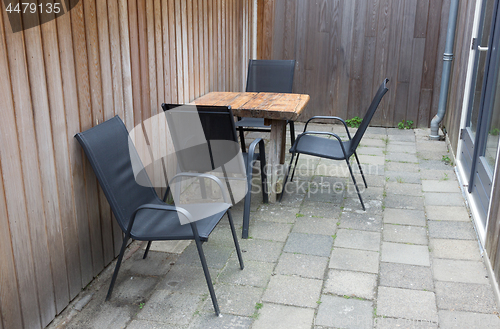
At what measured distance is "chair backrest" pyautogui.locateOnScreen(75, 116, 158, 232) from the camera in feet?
8.09

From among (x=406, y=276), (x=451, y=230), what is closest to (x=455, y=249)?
(x=451, y=230)

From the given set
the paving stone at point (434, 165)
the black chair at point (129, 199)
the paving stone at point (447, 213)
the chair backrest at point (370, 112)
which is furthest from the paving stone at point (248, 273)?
the paving stone at point (434, 165)

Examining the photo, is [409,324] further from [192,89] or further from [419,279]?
[192,89]

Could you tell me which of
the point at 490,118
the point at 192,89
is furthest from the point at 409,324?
the point at 192,89

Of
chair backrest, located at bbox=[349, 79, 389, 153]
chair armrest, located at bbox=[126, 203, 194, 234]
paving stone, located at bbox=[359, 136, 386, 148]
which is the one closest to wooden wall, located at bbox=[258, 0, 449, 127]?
paving stone, located at bbox=[359, 136, 386, 148]

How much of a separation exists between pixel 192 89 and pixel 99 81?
1.75 m

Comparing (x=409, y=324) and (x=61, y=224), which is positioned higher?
(x=61, y=224)

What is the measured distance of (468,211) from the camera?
148 inches

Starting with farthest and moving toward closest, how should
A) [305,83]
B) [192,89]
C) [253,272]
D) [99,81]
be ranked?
[305,83] < [192,89] < [253,272] < [99,81]

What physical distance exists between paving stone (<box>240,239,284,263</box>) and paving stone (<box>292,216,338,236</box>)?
296 mm

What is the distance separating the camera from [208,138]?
3264mm

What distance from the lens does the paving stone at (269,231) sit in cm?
338

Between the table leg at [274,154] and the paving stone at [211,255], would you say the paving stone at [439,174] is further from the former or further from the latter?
the paving stone at [211,255]

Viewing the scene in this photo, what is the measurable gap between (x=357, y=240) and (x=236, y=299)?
111cm
